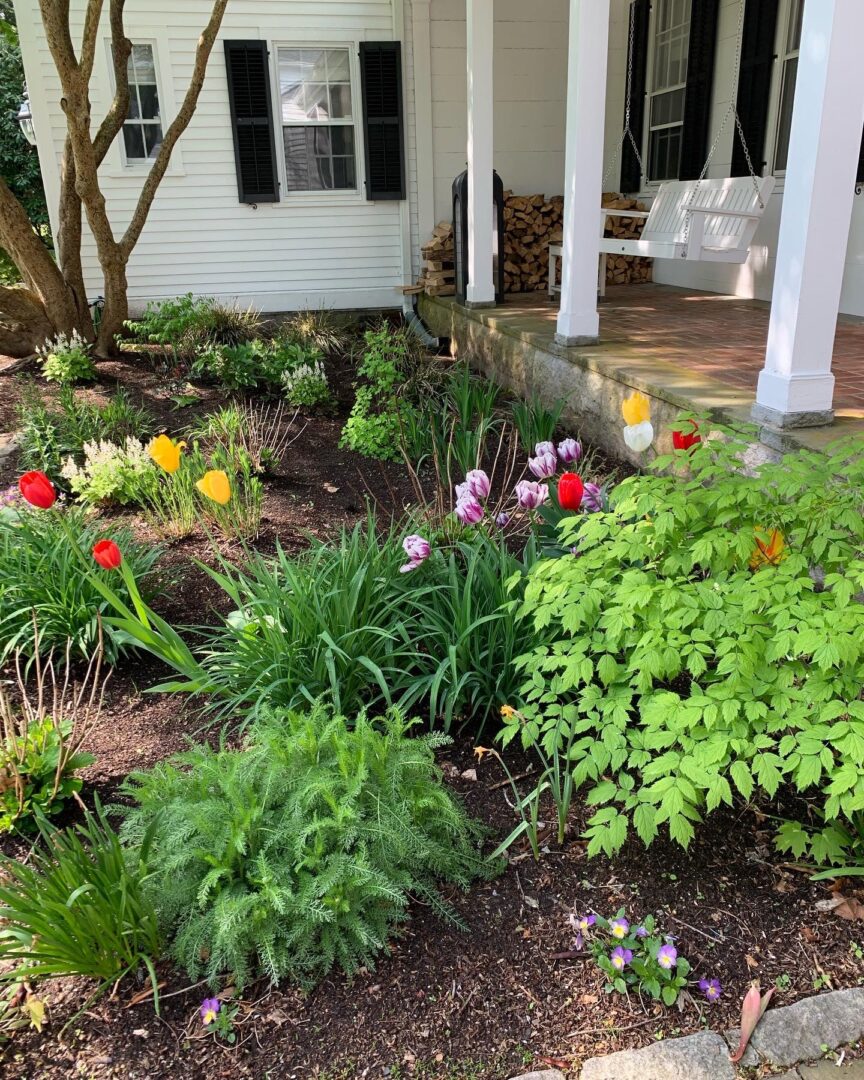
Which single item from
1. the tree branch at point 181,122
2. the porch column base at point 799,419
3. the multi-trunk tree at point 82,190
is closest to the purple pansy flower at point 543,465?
the porch column base at point 799,419

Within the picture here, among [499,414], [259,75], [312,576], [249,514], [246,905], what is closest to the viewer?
[246,905]

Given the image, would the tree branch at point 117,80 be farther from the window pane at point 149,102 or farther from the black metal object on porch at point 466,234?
the black metal object on porch at point 466,234

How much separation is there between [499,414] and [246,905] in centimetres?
401

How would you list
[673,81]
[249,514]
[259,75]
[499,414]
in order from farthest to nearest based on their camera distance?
[259,75]
[673,81]
[499,414]
[249,514]

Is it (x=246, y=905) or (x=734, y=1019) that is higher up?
(x=246, y=905)

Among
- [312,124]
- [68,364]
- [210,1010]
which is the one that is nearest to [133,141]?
[312,124]

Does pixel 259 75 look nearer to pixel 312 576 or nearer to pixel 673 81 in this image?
pixel 673 81

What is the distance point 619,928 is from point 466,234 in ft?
22.4

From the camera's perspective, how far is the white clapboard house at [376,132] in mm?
6883

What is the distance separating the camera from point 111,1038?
1.67m

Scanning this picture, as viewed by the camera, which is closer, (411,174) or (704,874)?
(704,874)

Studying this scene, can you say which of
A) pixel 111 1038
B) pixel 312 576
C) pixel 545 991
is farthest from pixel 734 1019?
pixel 312 576

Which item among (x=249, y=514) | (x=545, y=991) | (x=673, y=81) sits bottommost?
(x=545, y=991)

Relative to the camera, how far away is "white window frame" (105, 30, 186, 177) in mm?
8203
